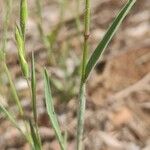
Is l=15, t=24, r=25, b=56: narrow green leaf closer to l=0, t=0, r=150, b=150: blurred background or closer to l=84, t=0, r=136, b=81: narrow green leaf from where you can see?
l=84, t=0, r=136, b=81: narrow green leaf

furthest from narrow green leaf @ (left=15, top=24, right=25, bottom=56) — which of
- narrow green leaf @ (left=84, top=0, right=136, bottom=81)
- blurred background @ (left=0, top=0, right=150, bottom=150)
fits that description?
blurred background @ (left=0, top=0, right=150, bottom=150)

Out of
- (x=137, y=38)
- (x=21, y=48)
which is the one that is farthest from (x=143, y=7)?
(x=21, y=48)

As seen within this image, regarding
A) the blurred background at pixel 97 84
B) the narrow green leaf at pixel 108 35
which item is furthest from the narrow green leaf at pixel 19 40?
the blurred background at pixel 97 84

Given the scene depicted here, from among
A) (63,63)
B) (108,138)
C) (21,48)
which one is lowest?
(108,138)

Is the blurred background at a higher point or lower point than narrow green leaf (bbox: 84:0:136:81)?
lower

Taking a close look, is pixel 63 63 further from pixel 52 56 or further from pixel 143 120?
pixel 143 120

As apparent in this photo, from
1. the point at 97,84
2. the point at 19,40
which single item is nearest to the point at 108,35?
the point at 19,40
